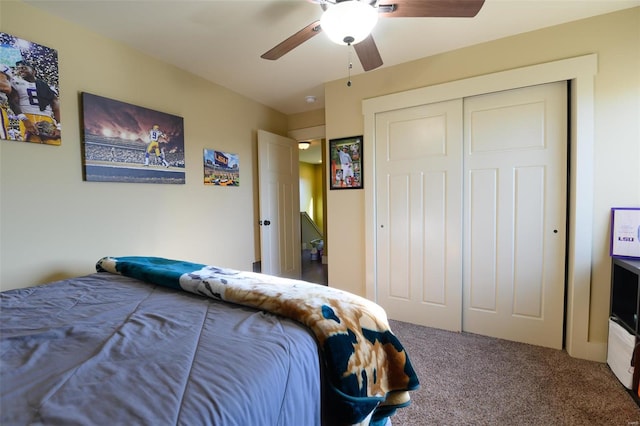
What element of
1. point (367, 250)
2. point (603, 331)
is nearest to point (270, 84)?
point (367, 250)

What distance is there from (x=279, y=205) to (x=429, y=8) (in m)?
2.57

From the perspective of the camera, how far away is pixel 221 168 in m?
2.89

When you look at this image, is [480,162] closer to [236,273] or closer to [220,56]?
[236,273]

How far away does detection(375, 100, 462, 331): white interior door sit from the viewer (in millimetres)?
2359

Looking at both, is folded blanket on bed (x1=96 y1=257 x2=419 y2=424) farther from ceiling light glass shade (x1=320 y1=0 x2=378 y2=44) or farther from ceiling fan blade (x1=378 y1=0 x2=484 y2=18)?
ceiling fan blade (x1=378 y1=0 x2=484 y2=18)

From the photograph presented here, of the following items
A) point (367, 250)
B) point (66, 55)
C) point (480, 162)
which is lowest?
point (367, 250)

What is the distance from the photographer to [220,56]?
7.63 feet

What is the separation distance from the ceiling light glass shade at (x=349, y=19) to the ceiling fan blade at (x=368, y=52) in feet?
0.85

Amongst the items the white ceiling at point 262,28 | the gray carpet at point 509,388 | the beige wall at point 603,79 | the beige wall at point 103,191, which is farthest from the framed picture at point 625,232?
the beige wall at point 103,191

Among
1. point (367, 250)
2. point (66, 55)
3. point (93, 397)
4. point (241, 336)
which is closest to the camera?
point (93, 397)

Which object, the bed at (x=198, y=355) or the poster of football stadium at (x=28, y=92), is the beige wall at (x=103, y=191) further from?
the bed at (x=198, y=355)

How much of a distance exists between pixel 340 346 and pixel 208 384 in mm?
403

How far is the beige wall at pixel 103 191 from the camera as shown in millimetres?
1630

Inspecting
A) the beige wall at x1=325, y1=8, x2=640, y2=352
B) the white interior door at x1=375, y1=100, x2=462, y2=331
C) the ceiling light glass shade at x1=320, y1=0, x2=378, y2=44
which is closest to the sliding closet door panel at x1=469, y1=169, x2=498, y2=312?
the white interior door at x1=375, y1=100, x2=462, y2=331
